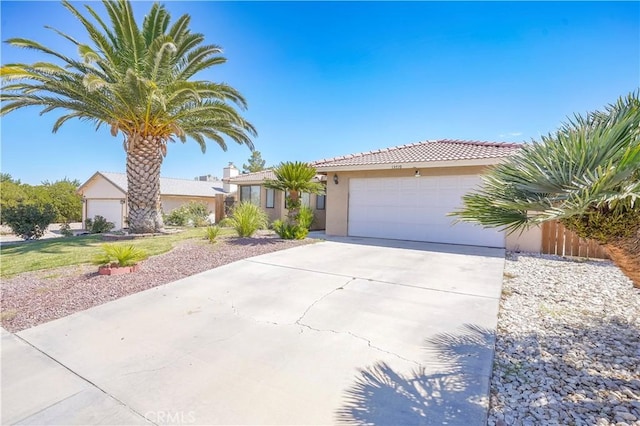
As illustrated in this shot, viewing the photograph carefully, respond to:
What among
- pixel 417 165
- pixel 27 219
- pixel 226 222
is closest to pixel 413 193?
pixel 417 165

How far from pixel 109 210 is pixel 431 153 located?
26.9 meters

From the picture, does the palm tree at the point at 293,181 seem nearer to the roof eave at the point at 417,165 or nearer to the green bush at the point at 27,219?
the roof eave at the point at 417,165

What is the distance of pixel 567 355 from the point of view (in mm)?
3441

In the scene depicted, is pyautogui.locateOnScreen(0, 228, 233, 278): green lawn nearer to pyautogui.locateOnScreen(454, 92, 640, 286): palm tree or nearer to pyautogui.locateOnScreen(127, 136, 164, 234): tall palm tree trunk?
pyautogui.locateOnScreen(127, 136, 164, 234): tall palm tree trunk

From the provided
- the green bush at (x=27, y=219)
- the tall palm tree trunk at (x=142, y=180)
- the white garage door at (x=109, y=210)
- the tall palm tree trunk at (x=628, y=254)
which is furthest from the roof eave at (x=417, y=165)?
the white garage door at (x=109, y=210)

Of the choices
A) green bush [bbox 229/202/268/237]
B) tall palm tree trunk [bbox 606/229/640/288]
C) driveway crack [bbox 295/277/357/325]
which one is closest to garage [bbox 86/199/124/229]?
green bush [bbox 229/202/268/237]

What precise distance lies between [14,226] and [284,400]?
58.6ft

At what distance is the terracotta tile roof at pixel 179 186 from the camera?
2666 centimetres

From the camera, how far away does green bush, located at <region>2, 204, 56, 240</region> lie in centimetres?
1376

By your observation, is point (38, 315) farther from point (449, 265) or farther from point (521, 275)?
point (521, 275)

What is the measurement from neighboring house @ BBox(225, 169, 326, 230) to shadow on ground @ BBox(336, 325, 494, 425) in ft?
43.9

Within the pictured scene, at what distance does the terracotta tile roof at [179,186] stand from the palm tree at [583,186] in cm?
2868

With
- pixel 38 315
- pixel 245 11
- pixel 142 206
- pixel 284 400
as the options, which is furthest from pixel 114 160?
pixel 284 400

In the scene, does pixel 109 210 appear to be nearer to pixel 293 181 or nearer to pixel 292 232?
pixel 292 232
